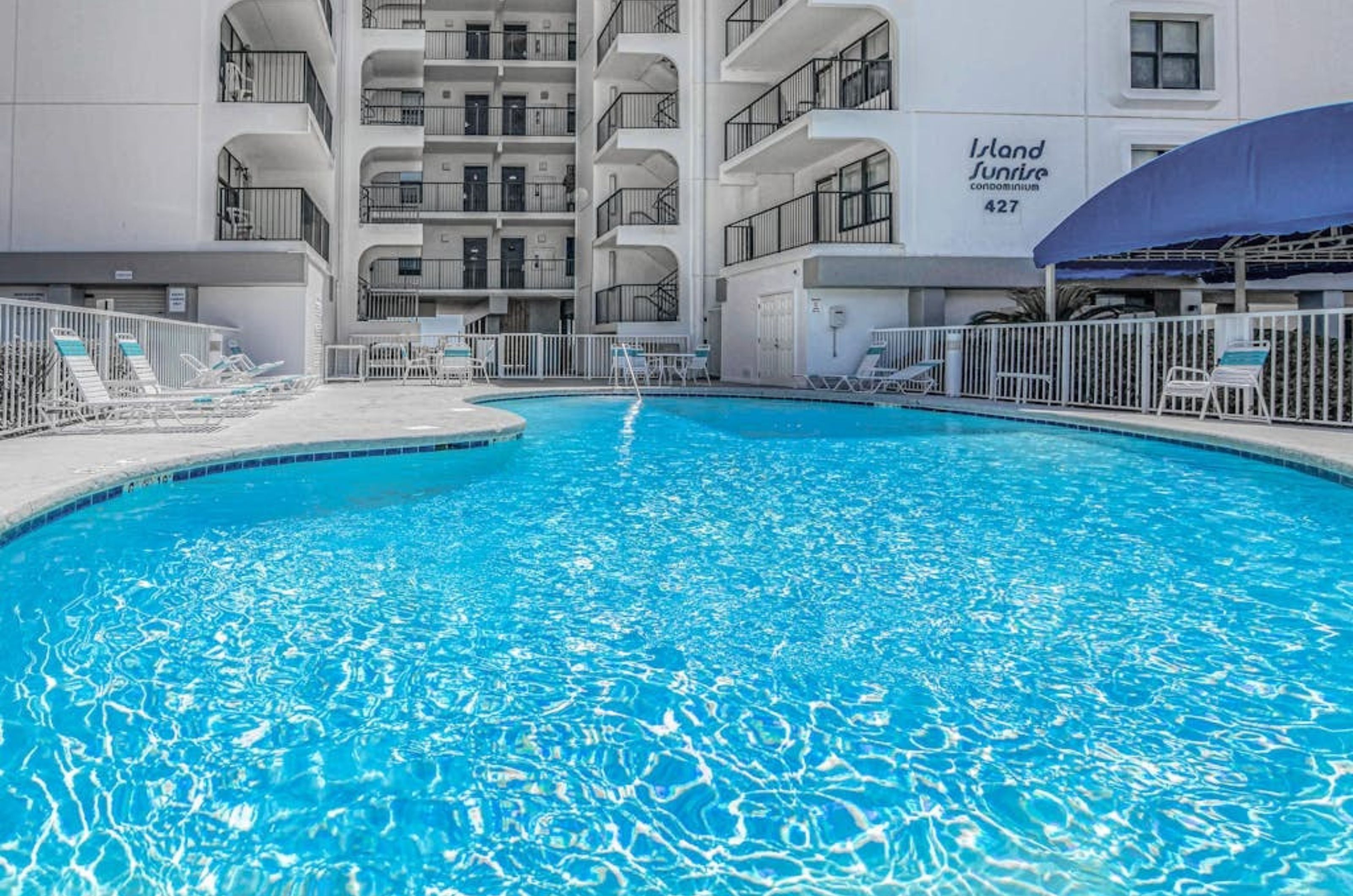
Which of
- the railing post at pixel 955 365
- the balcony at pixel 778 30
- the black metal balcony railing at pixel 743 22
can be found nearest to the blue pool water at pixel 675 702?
the railing post at pixel 955 365

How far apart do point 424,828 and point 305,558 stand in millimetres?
3125

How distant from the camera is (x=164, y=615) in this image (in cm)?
424

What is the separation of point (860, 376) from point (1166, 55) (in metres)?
10.2

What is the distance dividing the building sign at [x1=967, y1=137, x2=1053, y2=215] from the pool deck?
722 centimetres

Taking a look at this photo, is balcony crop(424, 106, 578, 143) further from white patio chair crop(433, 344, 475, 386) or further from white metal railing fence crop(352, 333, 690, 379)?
white patio chair crop(433, 344, 475, 386)

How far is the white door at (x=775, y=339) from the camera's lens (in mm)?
21531

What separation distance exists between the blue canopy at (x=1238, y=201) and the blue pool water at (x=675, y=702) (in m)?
6.08

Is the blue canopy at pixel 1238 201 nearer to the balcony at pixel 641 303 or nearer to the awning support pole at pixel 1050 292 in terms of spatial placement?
the awning support pole at pixel 1050 292

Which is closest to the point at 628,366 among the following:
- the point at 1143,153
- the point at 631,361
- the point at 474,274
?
the point at 631,361

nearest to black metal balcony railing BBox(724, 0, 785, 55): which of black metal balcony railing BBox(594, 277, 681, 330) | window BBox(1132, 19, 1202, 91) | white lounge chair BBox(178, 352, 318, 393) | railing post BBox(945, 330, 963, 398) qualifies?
black metal balcony railing BBox(594, 277, 681, 330)

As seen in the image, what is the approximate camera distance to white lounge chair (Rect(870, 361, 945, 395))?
17.1 m

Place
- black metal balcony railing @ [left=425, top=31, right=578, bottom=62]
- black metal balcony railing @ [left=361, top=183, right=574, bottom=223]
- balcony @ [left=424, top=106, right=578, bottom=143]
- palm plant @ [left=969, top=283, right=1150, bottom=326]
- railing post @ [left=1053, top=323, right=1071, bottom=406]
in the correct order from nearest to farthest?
railing post @ [left=1053, top=323, right=1071, bottom=406]
palm plant @ [left=969, top=283, right=1150, bottom=326]
black metal balcony railing @ [left=361, top=183, right=574, bottom=223]
balcony @ [left=424, top=106, right=578, bottom=143]
black metal balcony railing @ [left=425, top=31, right=578, bottom=62]

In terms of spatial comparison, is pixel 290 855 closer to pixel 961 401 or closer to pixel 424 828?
pixel 424 828

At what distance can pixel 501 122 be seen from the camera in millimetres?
34219
